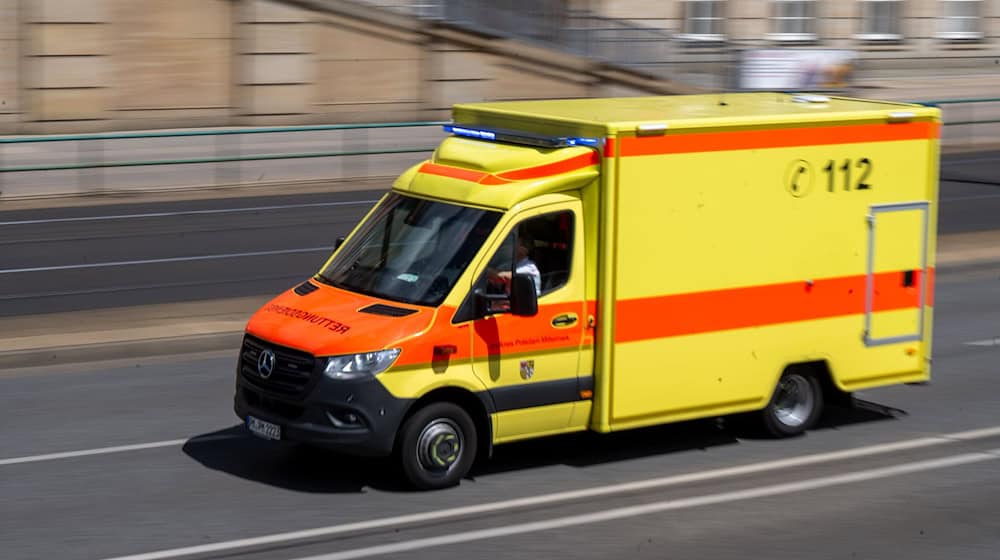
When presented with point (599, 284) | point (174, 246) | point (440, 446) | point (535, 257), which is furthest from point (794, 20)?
point (440, 446)

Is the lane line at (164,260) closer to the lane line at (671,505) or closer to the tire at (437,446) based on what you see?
the tire at (437,446)

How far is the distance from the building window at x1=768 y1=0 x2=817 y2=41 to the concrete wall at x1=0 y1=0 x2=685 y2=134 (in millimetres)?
6577

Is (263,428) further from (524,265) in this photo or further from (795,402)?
(795,402)

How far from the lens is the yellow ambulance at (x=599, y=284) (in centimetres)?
937

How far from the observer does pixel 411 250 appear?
9883 mm

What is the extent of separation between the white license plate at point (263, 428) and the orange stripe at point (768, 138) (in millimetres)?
2894

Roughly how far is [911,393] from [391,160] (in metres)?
12.7

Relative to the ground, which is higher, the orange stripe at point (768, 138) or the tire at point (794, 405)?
the orange stripe at point (768, 138)

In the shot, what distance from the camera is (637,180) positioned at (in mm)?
9844

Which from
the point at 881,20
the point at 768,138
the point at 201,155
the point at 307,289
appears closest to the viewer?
the point at 307,289

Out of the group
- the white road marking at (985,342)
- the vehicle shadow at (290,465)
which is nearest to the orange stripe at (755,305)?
the vehicle shadow at (290,465)

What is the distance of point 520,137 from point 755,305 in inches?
84.2

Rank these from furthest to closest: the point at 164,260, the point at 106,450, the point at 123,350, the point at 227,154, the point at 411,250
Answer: the point at 227,154, the point at 164,260, the point at 123,350, the point at 106,450, the point at 411,250

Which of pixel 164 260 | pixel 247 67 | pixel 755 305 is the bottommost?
pixel 164 260
